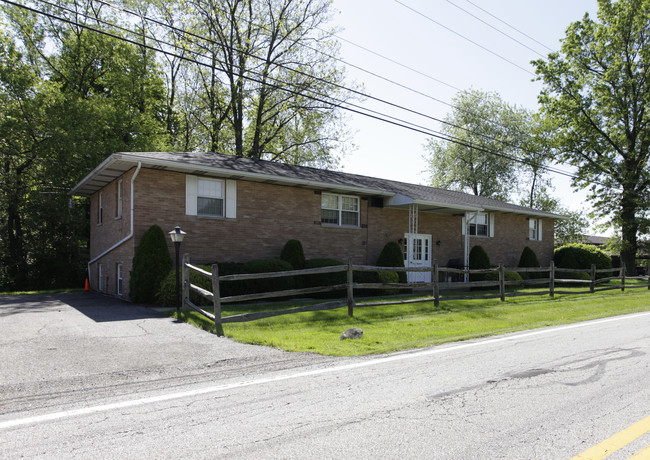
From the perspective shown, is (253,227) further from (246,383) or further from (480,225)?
(480,225)

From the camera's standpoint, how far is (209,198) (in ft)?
51.2

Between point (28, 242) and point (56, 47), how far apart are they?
12.6 m

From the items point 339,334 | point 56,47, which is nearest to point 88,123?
point 56,47

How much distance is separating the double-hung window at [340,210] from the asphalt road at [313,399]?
11.0 m

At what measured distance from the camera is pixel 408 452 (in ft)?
11.3

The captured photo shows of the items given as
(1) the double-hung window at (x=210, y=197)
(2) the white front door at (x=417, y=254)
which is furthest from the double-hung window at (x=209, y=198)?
(2) the white front door at (x=417, y=254)

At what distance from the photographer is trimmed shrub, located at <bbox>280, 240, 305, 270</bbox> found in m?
16.3

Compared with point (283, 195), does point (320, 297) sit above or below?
below

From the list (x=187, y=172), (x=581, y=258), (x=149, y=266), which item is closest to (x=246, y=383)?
(x=149, y=266)

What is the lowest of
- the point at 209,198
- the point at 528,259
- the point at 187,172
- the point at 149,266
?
the point at 528,259

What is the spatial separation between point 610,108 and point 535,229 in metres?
10.3

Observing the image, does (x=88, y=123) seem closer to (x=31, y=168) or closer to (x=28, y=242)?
(x=31, y=168)

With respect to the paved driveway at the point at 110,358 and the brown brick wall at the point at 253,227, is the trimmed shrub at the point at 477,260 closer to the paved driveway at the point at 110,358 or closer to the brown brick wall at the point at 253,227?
the brown brick wall at the point at 253,227

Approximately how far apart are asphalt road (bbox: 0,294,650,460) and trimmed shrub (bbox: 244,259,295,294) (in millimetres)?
5633
